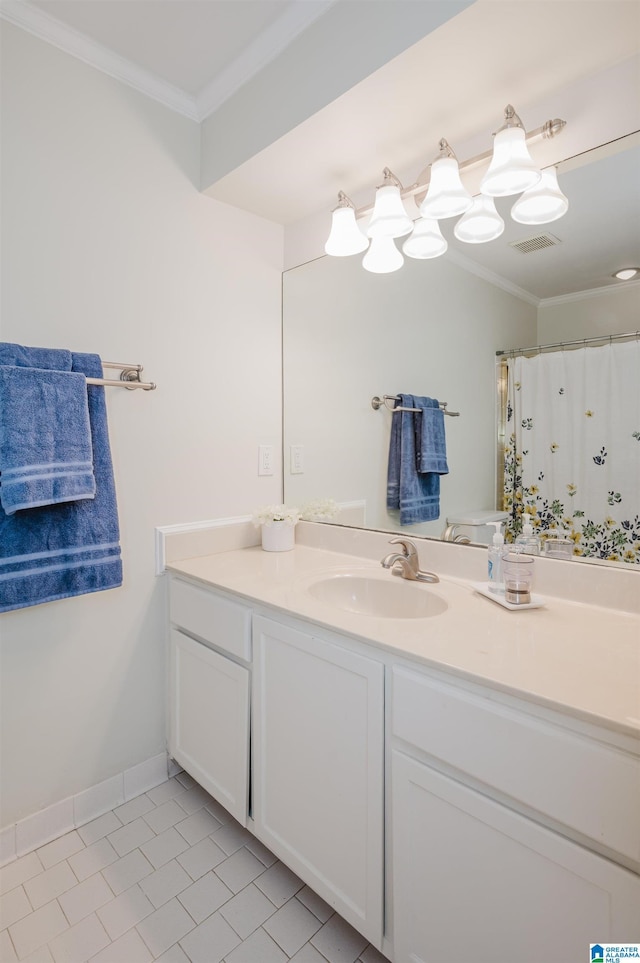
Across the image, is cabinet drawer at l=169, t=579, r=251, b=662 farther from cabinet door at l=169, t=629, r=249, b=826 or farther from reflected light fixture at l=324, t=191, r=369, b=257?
reflected light fixture at l=324, t=191, r=369, b=257

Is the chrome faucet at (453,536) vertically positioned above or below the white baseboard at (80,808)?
above

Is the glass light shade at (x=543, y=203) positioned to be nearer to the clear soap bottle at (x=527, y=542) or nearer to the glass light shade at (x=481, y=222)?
the glass light shade at (x=481, y=222)

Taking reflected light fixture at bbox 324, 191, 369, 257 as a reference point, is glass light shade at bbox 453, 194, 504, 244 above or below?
below

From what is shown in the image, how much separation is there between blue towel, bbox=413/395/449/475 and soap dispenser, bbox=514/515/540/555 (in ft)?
1.00

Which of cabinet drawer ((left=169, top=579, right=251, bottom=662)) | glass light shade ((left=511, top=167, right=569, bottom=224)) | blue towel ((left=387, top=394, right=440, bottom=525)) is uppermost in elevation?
glass light shade ((left=511, top=167, right=569, bottom=224))

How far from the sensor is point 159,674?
1691 mm

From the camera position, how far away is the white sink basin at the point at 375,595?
→ 1.38 m

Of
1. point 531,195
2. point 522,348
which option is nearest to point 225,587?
point 522,348

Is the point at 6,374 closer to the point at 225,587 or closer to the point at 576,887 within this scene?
the point at 225,587

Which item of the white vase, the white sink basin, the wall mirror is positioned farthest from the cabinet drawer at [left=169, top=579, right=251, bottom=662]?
the wall mirror

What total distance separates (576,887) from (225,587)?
1000 mm

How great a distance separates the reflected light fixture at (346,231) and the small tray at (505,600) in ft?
3.87

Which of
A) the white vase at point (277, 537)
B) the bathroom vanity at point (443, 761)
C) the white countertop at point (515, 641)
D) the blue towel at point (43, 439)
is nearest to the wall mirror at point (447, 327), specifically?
the white vase at point (277, 537)

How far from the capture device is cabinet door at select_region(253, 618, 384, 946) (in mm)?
999
